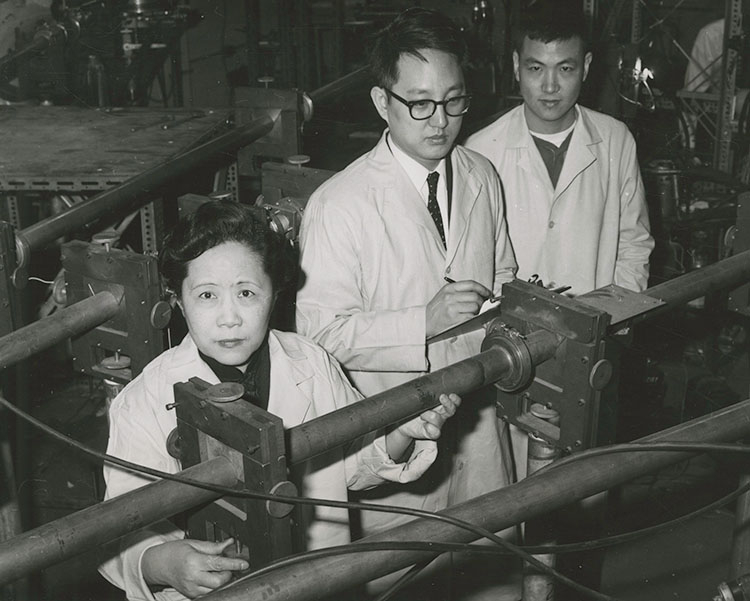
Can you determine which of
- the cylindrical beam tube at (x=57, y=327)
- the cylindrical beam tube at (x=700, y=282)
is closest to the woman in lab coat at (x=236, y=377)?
the cylindrical beam tube at (x=57, y=327)

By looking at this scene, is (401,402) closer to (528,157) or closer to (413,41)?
(413,41)

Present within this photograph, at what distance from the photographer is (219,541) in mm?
1400

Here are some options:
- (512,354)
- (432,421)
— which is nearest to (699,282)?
(512,354)

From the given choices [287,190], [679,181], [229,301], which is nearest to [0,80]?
→ [287,190]

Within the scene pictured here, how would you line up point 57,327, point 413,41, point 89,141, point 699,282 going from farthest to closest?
point 89,141
point 413,41
point 57,327
point 699,282

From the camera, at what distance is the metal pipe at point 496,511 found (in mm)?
1109

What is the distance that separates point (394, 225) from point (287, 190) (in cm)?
63

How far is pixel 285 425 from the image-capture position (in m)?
1.78

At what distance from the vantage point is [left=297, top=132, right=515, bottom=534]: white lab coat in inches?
83.6

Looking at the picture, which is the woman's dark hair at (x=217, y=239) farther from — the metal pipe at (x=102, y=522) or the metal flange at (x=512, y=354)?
the metal pipe at (x=102, y=522)

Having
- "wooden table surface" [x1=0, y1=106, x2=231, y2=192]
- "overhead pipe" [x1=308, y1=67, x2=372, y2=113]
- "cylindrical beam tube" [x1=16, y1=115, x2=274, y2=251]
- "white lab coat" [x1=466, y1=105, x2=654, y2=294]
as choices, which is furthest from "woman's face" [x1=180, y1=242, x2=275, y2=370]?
"overhead pipe" [x1=308, y1=67, x2=372, y2=113]

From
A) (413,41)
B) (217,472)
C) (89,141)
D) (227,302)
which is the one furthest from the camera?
(89,141)

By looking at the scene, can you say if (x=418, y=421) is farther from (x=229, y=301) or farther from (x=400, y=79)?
(x=400, y=79)

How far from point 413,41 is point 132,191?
42.4 inches
